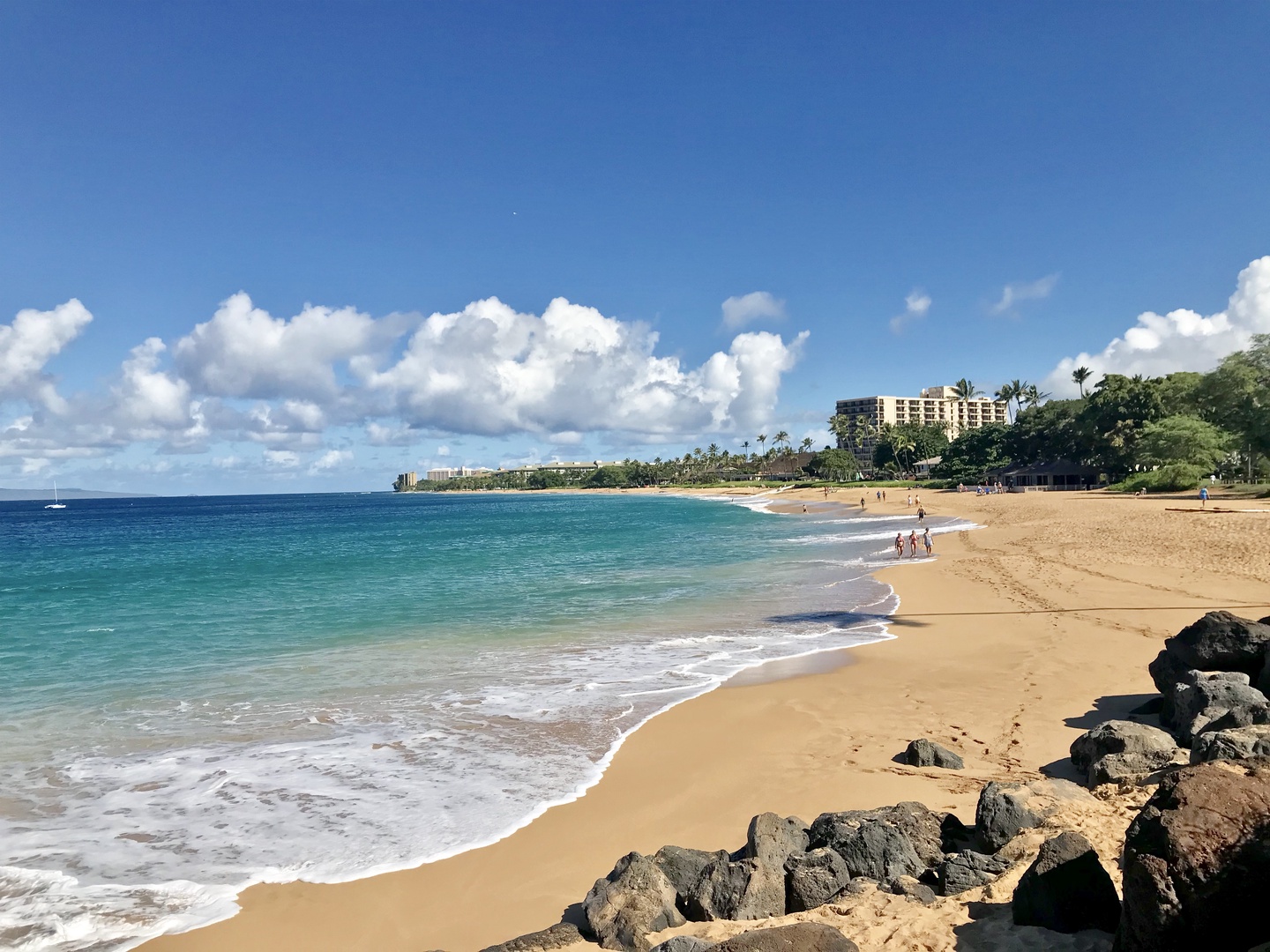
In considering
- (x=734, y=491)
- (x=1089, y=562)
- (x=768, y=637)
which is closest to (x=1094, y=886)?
(x=768, y=637)

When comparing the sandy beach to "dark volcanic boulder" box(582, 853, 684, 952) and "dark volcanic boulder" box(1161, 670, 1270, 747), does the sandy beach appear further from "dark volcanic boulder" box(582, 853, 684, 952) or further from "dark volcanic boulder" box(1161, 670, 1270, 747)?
"dark volcanic boulder" box(1161, 670, 1270, 747)

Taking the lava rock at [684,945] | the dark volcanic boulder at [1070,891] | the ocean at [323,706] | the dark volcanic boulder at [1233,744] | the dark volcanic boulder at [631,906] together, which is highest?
the dark volcanic boulder at [1233,744]

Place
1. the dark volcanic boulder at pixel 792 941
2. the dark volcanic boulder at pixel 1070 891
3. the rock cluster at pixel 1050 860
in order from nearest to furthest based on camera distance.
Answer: the rock cluster at pixel 1050 860 → the dark volcanic boulder at pixel 792 941 → the dark volcanic boulder at pixel 1070 891

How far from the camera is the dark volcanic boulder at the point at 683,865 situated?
5.33m

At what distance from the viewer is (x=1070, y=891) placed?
4137mm

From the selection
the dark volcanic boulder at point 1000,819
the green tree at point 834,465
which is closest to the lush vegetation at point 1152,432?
the green tree at point 834,465

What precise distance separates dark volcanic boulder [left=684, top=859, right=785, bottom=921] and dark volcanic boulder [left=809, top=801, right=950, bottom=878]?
0.54 m

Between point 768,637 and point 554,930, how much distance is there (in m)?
10.7

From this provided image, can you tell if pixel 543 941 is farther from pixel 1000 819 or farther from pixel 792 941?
pixel 1000 819

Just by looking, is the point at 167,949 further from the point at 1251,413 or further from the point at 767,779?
the point at 1251,413

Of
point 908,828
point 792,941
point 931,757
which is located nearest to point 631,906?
point 792,941

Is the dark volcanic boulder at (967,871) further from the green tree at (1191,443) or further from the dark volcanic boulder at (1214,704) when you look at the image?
the green tree at (1191,443)

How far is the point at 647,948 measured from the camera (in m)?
4.82

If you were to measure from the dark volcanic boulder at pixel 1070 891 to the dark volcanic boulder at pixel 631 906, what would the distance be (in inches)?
88.3
